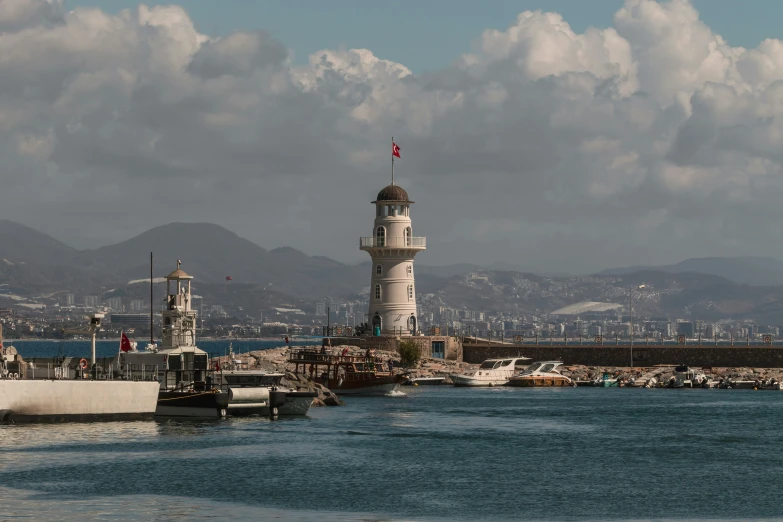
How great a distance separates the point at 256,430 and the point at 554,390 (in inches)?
1765

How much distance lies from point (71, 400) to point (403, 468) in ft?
61.2

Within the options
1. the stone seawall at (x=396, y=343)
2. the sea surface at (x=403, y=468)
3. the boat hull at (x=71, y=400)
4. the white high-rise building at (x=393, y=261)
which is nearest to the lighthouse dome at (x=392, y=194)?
the white high-rise building at (x=393, y=261)

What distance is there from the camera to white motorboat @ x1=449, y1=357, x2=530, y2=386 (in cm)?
10656

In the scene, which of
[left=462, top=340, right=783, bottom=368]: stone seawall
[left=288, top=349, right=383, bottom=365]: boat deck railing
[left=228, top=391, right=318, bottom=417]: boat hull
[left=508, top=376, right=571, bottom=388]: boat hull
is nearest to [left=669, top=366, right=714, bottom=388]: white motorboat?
[left=462, top=340, right=783, bottom=368]: stone seawall

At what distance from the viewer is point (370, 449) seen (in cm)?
5622

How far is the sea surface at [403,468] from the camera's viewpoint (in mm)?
39875

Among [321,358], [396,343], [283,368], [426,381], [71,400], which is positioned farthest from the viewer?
[396,343]

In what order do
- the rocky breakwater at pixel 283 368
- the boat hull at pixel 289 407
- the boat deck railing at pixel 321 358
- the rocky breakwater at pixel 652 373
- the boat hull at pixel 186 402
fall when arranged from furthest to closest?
1. the rocky breakwater at pixel 652 373
2. the boat deck railing at pixel 321 358
3. the rocky breakwater at pixel 283 368
4. the boat hull at pixel 289 407
5. the boat hull at pixel 186 402

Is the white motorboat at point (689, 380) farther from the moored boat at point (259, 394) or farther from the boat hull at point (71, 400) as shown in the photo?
the boat hull at point (71, 400)

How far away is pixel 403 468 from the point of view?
49969mm

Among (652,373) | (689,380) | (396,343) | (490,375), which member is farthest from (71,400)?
(652,373)

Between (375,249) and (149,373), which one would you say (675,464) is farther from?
(375,249)

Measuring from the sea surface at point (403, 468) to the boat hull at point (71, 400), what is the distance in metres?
0.66

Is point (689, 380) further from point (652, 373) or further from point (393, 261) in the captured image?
point (393, 261)
